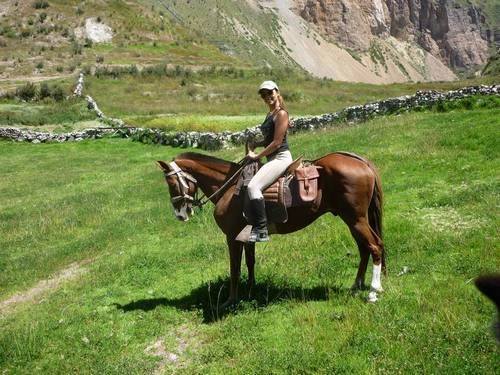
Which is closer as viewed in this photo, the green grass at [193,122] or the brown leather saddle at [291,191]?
the brown leather saddle at [291,191]

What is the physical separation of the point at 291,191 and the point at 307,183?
0.33 meters

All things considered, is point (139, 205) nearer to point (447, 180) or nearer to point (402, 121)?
point (447, 180)

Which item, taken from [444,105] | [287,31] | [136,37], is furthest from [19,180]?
Answer: [287,31]

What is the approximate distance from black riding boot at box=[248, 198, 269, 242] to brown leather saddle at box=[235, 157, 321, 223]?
227 mm

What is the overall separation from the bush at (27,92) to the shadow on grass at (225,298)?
160 ft

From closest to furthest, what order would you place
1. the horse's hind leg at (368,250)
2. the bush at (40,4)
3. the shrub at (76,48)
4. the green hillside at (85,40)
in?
the horse's hind leg at (368,250) < the green hillside at (85,40) < the shrub at (76,48) < the bush at (40,4)

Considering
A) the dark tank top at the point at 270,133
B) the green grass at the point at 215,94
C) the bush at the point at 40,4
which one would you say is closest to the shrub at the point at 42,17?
the bush at the point at 40,4

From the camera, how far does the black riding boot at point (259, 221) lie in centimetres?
862

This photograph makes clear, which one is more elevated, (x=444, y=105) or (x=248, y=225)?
(x=248, y=225)

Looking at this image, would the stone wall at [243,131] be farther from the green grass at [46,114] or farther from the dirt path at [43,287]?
the dirt path at [43,287]

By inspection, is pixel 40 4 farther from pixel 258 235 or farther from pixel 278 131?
pixel 258 235

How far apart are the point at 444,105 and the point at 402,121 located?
5125 millimetres

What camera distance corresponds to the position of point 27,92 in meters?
52.4

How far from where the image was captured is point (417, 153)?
59.7 ft
